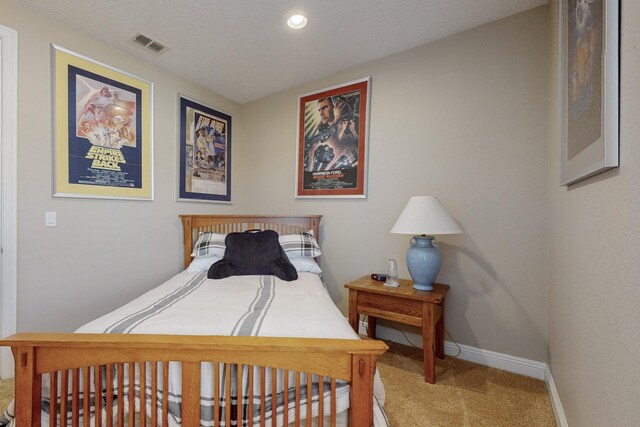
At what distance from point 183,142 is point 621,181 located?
9.95 ft

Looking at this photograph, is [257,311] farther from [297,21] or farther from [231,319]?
[297,21]

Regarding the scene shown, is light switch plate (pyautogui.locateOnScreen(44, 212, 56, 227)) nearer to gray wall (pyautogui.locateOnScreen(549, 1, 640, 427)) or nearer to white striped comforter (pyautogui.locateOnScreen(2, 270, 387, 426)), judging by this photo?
white striped comforter (pyautogui.locateOnScreen(2, 270, 387, 426))

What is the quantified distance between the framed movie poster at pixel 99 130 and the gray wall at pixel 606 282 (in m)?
2.91

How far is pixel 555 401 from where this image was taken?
1.49 meters

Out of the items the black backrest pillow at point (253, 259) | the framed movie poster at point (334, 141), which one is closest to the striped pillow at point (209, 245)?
the black backrest pillow at point (253, 259)

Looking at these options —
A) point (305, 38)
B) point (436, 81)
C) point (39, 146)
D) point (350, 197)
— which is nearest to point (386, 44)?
point (436, 81)

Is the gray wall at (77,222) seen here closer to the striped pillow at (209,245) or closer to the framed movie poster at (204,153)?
the framed movie poster at (204,153)

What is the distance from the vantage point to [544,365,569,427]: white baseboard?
52.2 inches

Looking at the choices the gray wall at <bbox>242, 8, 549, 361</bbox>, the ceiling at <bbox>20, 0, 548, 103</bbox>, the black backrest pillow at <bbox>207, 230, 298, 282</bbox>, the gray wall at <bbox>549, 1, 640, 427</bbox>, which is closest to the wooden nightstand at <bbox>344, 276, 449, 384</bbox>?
the gray wall at <bbox>242, 8, 549, 361</bbox>

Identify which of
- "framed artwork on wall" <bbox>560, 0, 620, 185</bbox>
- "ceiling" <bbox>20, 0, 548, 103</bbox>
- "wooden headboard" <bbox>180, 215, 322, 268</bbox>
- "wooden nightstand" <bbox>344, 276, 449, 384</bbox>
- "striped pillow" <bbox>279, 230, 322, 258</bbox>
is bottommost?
"wooden nightstand" <bbox>344, 276, 449, 384</bbox>

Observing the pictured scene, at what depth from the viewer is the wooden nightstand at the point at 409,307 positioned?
1.77 m

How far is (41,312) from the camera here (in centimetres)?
186

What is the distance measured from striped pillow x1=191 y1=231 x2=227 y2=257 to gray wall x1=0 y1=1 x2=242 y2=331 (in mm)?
338

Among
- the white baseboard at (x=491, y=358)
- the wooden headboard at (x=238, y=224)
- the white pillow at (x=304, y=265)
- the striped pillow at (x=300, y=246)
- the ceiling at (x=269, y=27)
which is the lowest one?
the white baseboard at (x=491, y=358)
